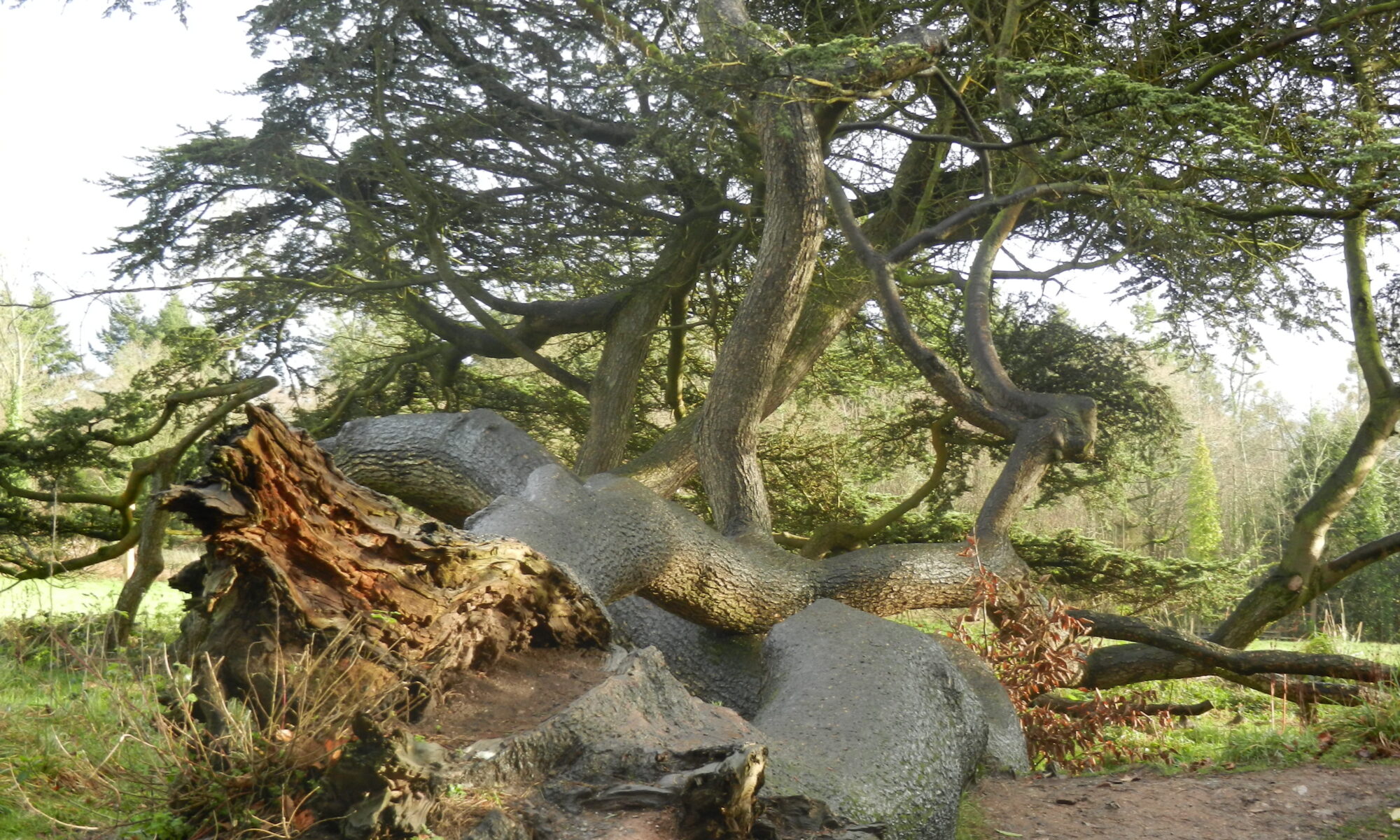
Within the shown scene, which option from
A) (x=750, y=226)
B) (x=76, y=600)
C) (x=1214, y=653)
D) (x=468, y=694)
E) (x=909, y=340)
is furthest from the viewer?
(x=76, y=600)

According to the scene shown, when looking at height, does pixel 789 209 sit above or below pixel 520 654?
above

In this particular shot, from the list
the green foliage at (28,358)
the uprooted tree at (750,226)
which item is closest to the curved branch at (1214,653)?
the uprooted tree at (750,226)

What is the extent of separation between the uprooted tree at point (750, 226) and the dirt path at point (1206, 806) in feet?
1.94

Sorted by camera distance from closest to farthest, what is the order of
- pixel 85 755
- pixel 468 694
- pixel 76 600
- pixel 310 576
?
pixel 85 755, pixel 310 576, pixel 468 694, pixel 76 600

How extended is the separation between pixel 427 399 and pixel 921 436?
528 cm

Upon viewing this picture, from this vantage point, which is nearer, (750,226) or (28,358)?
(750,226)

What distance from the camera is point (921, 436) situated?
1110cm

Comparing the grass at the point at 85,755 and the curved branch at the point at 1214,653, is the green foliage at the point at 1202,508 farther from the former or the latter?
the grass at the point at 85,755

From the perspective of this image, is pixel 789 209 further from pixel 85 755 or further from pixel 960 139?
pixel 85 755

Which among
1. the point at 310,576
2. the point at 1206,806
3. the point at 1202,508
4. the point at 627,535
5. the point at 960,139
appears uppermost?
the point at 960,139

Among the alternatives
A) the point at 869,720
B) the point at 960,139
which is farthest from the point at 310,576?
the point at 960,139

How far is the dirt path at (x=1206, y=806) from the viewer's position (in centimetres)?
376

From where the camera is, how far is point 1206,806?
4133 mm

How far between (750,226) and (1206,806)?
563 centimetres
